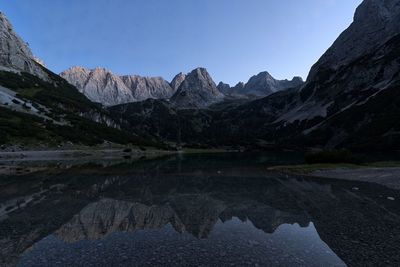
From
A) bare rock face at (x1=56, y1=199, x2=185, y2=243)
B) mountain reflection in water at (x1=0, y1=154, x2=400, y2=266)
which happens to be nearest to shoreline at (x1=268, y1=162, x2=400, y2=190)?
mountain reflection in water at (x1=0, y1=154, x2=400, y2=266)

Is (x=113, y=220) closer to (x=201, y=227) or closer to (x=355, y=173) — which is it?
(x=201, y=227)

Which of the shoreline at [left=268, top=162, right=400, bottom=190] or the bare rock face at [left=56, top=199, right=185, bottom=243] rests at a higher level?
the shoreline at [left=268, top=162, right=400, bottom=190]

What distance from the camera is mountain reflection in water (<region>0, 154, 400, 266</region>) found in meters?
16.0

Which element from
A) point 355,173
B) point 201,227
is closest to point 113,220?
point 201,227

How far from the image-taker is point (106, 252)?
16750 mm

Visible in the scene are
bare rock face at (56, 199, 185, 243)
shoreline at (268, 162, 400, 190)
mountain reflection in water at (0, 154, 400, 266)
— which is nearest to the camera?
mountain reflection in water at (0, 154, 400, 266)

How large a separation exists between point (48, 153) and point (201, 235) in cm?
10735

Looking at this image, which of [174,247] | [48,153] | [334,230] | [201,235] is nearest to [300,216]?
[334,230]

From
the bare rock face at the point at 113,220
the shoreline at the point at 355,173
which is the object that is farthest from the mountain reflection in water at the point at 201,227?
the shoreline at the point at 355,173

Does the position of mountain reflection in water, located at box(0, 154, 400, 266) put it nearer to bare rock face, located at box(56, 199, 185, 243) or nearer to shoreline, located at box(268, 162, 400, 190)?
bare rock face, located at box(56, 199, 185, 243)

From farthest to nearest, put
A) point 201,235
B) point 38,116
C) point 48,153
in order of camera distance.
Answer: point 38,116
point 48,153
point 201,235

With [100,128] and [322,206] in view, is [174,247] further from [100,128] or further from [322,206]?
[100,128]

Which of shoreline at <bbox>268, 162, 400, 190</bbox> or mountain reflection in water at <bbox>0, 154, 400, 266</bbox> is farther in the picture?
shoreline at <bbox>268, 162, 400, 190</bbox>

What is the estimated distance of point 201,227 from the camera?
22.1 metres
